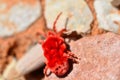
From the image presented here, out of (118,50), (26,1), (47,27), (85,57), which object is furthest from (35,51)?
(118,50)

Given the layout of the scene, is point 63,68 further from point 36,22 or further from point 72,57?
point 36,22

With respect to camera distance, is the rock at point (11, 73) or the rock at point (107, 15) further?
the rock at point (11, 73)

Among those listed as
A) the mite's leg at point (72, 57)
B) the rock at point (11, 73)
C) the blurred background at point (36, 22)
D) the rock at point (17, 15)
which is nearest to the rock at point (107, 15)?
the blurred background at point (36, 22)

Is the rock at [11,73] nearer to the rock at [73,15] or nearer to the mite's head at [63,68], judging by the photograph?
the rock at [73,15]

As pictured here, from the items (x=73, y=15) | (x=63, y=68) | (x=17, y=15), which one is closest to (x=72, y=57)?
(x=63, y=68)

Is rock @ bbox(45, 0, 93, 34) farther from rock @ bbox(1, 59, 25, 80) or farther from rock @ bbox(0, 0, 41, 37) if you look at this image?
rock @ bbox(1, 59, 25, 80)

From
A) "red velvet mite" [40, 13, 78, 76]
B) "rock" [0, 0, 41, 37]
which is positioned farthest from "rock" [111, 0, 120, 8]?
"rock" [0, 0, 41, 37]

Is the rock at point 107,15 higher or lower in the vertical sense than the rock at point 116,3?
lower
